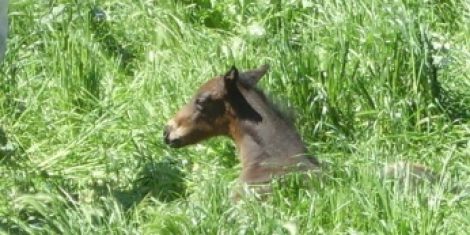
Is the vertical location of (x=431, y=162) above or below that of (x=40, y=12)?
below

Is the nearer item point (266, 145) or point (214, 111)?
point (266, 145)

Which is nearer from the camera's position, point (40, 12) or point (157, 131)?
point (157, 131)

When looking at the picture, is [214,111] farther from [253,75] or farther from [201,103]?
[253,75]

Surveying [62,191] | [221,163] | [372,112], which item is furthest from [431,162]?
[62,191]

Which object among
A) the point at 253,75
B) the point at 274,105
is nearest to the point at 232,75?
the point at 253,75

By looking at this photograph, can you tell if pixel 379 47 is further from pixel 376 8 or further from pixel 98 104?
pixel 98 104

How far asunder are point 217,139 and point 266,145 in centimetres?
62

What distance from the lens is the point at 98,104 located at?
9.49m

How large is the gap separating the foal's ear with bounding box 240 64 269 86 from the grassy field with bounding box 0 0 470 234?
0.67 ft

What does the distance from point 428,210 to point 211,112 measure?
75.7 inches

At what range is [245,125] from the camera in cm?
836

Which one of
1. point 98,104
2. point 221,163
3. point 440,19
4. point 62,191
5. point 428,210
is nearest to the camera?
point 428,210

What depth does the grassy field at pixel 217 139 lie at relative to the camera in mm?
7105

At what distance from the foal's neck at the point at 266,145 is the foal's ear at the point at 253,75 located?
0.06m
